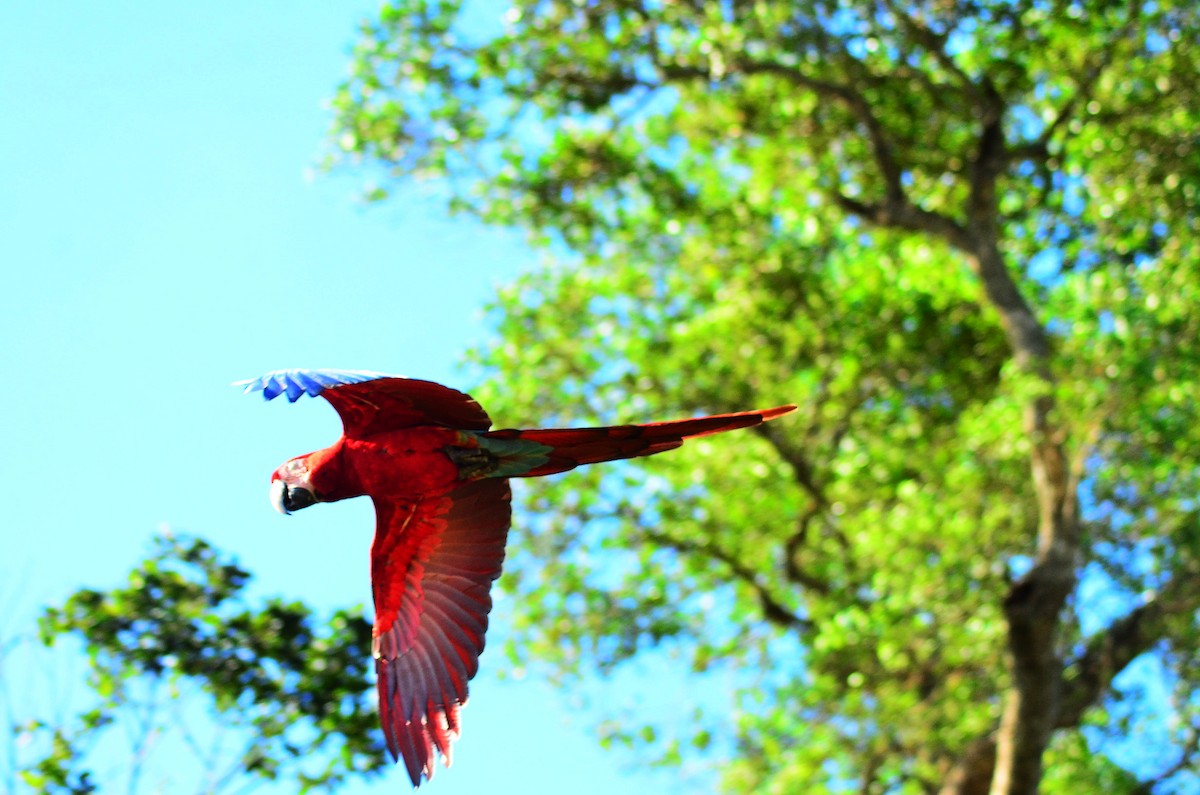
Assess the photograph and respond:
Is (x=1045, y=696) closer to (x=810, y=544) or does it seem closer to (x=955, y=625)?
(x=955, y=625)

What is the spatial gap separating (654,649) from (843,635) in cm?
139

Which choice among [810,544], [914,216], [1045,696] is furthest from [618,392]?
[1045,696]

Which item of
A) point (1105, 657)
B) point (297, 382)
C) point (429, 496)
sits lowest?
point (297, 382)

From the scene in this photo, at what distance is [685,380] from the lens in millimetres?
8172

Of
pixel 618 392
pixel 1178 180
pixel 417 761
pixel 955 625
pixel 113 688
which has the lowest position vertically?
pixel 417 761

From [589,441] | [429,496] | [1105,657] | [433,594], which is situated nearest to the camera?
[589,441]

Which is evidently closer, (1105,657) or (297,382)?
(297,382)

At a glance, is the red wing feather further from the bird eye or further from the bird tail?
the bird eye

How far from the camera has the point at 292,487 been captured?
361cm

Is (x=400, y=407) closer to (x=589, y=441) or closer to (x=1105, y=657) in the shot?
(x=589, y=441)

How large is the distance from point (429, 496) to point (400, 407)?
0.34m

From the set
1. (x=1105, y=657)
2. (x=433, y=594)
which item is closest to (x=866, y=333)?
(x=1105, y=657)

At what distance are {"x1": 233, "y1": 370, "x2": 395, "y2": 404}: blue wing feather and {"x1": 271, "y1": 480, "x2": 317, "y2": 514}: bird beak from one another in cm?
59

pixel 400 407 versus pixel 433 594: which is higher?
pixel 400 407
